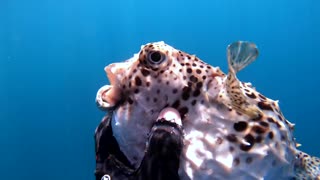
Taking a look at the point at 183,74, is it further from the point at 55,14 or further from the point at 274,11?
the point at 274,11

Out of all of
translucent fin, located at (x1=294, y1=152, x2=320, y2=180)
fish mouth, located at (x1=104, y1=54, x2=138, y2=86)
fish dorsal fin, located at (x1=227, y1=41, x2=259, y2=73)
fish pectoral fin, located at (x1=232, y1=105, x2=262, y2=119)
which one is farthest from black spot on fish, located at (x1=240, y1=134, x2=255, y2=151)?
fish mouth, located at (x1=104, y1=54, x2=138, y2=86)

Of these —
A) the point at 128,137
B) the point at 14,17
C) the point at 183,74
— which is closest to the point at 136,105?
the point at 128,137

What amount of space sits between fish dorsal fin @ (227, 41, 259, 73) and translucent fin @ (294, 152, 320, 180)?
75cm

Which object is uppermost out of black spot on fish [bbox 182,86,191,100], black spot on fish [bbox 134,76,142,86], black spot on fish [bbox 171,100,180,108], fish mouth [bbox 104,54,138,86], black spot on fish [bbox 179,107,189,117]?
fish mouth [bbox 104,54,138,86]

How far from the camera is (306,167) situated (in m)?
2.23

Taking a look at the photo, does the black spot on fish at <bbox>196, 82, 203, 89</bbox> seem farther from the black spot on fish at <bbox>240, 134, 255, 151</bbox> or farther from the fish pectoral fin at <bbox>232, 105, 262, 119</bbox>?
the black spot on fish at <bbox>240, 134, 255, 151</bbox>

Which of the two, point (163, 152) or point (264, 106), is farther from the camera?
point (264, 106)

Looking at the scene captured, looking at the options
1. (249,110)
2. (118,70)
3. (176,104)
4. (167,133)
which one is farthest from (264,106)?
(118,70)

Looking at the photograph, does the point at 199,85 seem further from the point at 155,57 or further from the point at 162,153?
the point at 162,153

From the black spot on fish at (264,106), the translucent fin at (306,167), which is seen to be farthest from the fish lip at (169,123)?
the translucent fin at (306,167)

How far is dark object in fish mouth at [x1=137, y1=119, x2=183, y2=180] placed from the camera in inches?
66.3

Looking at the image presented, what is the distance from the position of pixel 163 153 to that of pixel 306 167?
1.04m

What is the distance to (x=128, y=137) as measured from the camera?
1.92 metres

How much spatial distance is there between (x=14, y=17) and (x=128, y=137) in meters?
25.5
